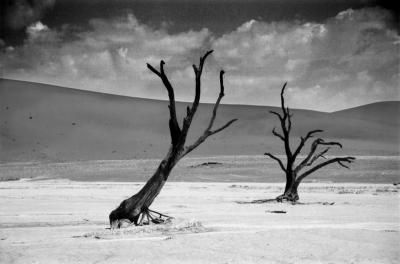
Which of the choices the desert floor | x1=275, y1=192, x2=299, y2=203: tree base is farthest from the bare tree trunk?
x1=275, y1=192, x2=299, y2=203: tree base

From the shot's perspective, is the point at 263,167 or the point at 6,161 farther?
the point at 6,161

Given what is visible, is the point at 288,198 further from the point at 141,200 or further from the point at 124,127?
the point at 124,127

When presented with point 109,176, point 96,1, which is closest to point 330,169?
point 109,176

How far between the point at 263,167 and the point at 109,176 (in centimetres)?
975

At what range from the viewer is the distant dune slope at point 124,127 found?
172 ft

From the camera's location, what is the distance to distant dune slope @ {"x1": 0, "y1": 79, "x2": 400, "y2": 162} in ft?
172

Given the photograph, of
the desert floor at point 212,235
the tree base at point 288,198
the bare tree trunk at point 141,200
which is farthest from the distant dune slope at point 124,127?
the bare tree trunk at point 141,200

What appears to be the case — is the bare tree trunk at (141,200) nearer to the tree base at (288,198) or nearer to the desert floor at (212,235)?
the desert floor at (212,235)

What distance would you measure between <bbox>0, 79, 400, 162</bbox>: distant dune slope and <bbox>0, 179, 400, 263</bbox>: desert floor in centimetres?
3346

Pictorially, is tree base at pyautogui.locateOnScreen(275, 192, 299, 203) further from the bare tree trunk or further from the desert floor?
the bare tree trunk

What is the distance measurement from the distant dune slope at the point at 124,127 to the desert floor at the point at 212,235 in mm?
33460

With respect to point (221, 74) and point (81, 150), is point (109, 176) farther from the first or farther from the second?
point (221, 74)

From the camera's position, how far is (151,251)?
26.8ft

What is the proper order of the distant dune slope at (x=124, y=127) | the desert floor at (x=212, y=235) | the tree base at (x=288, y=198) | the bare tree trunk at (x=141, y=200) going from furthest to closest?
the distant dune slope at (x=124, y=127) → the tree base at (x=288, y=198) → the bare tree trunk at (x=141, y=200) → the desert floor at (x=212, y=235)
